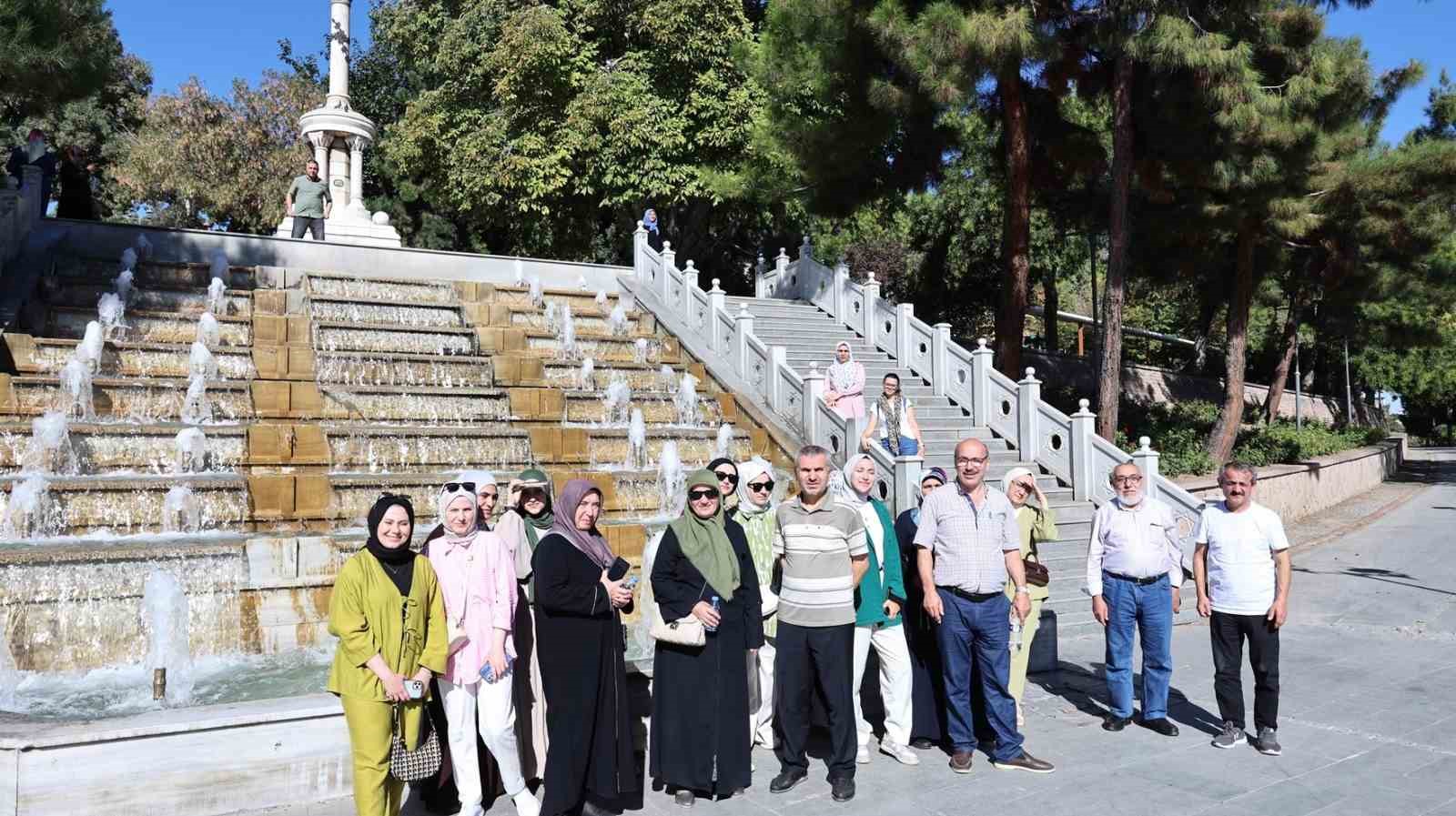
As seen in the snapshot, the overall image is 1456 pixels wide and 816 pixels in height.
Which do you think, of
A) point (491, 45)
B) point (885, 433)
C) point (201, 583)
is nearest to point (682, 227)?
point (491, 45)

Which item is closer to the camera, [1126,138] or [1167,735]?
[1167,735]

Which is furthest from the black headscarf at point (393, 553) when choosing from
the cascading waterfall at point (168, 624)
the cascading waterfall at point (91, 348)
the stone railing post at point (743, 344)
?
the stone railing post at point (743, 344)

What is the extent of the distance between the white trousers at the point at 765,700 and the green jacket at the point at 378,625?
238 cm

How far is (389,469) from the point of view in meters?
11.6

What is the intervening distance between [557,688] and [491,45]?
2505 cm

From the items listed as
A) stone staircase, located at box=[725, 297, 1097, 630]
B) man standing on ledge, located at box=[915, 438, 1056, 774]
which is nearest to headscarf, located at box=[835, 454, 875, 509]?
man standing on ledge, located at box=[915, 438, 1056, 774]

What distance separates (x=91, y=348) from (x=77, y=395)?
1270 mm

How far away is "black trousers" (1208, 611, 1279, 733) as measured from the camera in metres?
5.93

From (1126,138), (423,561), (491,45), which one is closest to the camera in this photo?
(423,561)

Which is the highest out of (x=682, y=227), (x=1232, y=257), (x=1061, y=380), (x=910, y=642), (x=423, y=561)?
(x=682, y=227)

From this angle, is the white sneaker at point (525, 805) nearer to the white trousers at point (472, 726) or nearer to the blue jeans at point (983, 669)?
the white trousers at point (472, 726)

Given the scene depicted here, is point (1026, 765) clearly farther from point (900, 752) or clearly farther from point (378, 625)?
point (378, 625)

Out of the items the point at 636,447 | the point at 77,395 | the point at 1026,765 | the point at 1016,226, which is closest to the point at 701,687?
the point at 1026,765

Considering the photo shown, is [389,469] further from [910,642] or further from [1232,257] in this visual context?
[1232,257]
